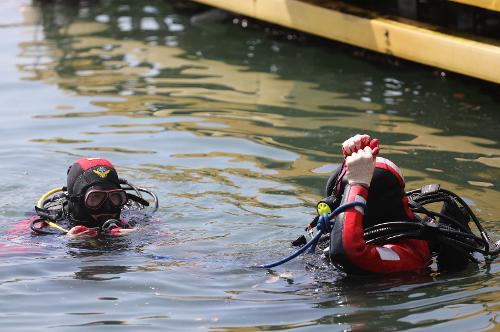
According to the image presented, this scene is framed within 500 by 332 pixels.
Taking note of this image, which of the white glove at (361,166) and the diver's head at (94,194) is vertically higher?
the white glove at (361,166)

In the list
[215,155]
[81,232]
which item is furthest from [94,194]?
[215,155]

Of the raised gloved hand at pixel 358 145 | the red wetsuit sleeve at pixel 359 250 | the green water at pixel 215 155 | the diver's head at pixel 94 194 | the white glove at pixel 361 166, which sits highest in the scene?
the raised gloved hand at pixel 358 145

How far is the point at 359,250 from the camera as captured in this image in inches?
205

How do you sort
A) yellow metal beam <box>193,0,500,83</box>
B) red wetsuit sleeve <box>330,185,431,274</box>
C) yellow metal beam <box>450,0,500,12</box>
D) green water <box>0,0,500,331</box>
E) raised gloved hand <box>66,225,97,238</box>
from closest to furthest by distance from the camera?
red wetsuit sleeve <box>330,185,431,274</box> → green water <box>0,0,500,331</box> → raised gloved hand <box>66,225,97,238</box> → yellow metal beam <box>450,0,500,12</box> → yellow metal beam <box>193,0,500,83</box>

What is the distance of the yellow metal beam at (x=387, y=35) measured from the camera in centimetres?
904

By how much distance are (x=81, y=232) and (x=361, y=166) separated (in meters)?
2.09

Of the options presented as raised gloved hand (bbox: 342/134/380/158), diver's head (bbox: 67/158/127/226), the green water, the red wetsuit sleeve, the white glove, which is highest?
raised gloved hand (bbox: 342/134/380/158)

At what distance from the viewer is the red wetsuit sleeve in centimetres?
520

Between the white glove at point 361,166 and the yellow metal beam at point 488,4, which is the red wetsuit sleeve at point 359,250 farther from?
the yellow metal beam at point 488,4

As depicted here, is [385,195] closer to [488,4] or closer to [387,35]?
[488,4]

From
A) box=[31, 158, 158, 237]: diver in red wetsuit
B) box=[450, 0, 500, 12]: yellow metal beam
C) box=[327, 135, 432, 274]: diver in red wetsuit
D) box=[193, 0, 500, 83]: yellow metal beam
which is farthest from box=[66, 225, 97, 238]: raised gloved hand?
box=[450, 0, 500, 12]: yellow metal beam

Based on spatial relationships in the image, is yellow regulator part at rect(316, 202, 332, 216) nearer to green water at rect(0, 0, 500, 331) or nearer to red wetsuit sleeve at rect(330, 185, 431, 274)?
red wetsuit sleeve at rect(330, 185, 431, 274)

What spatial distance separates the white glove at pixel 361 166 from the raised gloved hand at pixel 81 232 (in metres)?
1.96

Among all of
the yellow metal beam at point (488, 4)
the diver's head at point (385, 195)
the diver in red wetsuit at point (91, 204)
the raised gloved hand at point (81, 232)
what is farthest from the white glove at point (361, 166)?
the yellow metal beam at point (488, 4)
